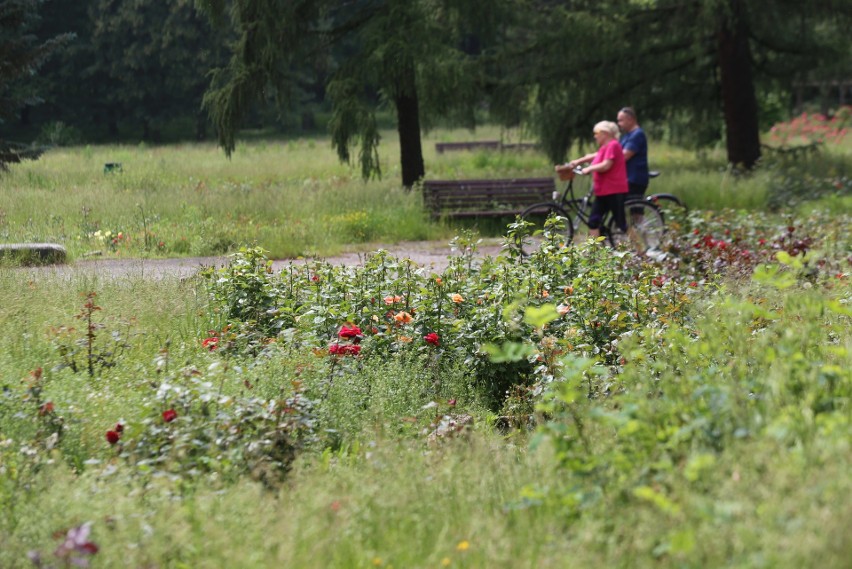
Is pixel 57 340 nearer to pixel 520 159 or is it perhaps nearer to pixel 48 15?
pixel 520 159

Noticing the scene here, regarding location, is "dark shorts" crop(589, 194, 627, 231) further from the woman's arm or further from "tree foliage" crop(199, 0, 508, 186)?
"tree foliage" crop(199, 0, 508, 186)

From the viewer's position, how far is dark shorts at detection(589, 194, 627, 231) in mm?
11641

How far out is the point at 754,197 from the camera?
16516 millimetres

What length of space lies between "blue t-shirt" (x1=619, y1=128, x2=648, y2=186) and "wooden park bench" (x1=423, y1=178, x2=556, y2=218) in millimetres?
3057

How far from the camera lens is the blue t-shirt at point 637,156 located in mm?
12183

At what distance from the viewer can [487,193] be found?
15.6 m

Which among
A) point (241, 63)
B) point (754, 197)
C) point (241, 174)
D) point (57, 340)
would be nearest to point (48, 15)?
point (241, 174)

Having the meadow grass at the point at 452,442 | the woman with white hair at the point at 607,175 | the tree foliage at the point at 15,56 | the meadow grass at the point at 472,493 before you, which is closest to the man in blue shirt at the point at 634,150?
the woman with white hair at the point at 607,175

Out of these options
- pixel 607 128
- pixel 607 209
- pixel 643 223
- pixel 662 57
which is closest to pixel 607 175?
pixel 607 209

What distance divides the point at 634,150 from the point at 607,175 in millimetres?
914

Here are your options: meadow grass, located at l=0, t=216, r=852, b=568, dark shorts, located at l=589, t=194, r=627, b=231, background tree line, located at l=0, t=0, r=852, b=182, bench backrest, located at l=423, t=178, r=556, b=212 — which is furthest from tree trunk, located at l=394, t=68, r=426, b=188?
meadow grass, located at l=0, t=216, r=852, b=568

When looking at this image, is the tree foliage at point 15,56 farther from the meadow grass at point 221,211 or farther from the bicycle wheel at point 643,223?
the bicycle wheel at point 643,223

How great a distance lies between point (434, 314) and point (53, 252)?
572cm

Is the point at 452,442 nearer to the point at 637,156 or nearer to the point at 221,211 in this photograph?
the point at 637,156
